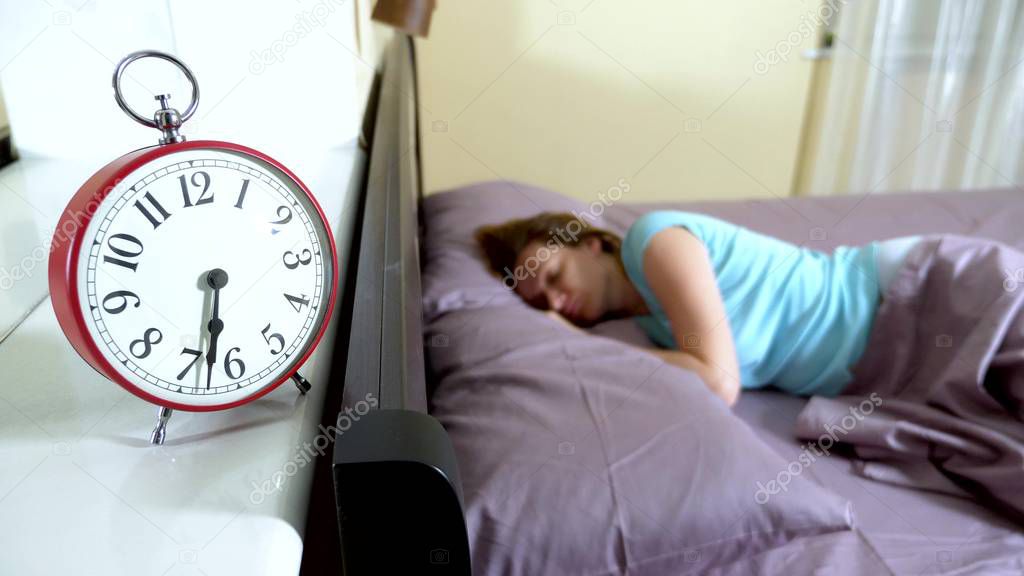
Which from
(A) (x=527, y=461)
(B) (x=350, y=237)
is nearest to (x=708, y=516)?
(A) (x=527, y=461)

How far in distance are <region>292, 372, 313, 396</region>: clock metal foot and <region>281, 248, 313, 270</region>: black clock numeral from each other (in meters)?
0.07

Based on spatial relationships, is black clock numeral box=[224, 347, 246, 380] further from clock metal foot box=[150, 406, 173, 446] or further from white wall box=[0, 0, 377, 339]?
white wall box=[0, 0, 377, 339]

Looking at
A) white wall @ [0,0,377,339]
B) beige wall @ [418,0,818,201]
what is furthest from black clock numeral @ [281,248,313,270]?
beige wall @ [418,0,818,201]

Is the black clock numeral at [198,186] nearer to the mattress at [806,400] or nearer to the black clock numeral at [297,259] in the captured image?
the black clock numeral at [297,259]

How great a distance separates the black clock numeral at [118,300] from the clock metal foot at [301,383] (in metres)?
0.11

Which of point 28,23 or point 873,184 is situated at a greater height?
point 28,23

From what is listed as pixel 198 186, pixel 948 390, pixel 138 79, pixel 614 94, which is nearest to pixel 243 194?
pixel 198 186

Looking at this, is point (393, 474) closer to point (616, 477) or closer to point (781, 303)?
point (616, 477)

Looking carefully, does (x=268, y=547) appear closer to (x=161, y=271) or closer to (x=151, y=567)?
(x=151, y=567)

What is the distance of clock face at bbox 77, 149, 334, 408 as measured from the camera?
16.0 inches

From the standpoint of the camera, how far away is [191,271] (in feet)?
1.41

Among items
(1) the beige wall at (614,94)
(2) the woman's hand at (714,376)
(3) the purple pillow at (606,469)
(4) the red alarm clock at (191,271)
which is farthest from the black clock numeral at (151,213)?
(1) the beige wall at (614,94)

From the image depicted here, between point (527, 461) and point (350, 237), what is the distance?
0.33 m

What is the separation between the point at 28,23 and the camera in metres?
0.79
